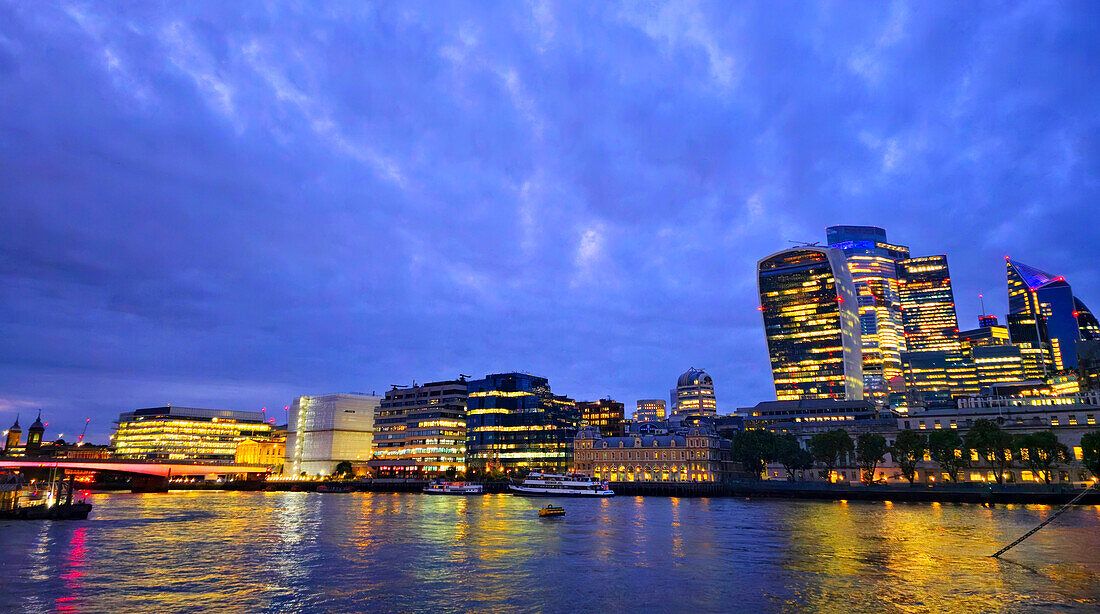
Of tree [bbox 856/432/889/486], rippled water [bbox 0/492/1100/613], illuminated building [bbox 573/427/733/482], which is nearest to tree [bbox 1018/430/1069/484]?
tree [bbox 856/432/889/486]

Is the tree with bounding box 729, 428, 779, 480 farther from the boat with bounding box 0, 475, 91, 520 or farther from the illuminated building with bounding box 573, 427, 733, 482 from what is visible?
the boat with bounding box 0, 475, 91, 520

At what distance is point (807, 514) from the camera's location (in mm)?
98062

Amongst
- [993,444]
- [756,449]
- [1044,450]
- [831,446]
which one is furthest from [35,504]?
[1044,450]

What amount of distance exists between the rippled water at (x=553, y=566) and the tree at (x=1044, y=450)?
181 feet

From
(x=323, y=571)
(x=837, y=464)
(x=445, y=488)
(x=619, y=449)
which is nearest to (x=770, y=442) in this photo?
(x=837, y=464)

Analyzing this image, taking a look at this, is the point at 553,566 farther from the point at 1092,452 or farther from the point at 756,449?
the point at 756,449

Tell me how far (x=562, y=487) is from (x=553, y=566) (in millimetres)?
119925

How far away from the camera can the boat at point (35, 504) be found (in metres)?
82.4

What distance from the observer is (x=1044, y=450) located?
130m

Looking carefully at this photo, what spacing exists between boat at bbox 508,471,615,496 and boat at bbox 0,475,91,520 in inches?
3947

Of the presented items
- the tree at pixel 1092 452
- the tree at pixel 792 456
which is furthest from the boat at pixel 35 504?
the tree at pixel 1092 452

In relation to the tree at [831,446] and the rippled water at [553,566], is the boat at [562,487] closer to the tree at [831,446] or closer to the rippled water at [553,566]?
the tree at [831,446]

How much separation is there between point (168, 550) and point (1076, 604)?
6793 cm

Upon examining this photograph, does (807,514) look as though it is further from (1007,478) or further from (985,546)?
Answer: (1007,478)
